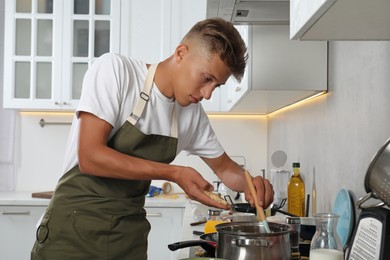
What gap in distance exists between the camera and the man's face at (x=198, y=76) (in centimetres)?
133

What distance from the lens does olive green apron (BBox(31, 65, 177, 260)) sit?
1.47 meters

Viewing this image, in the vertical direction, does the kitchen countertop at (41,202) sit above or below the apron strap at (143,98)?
below

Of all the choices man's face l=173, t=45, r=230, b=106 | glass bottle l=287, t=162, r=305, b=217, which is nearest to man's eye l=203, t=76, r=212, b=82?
man's face l=173, t=45, r=230, b=106

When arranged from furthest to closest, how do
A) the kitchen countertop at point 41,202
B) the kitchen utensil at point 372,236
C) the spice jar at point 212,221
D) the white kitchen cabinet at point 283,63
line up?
the kitchen countertop at point 41,202
the white kitchen cabinet at point 283,63
the spice jar at point 212,221
the kitchen utensil at point 372,236

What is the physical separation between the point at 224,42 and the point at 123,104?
36 cm

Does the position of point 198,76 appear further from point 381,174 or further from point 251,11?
point 381,174

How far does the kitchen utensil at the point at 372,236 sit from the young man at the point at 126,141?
0.34 meters

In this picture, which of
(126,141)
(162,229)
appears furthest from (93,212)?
(162,229)

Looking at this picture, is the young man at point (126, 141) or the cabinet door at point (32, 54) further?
the cabinet door at point (32, 54)

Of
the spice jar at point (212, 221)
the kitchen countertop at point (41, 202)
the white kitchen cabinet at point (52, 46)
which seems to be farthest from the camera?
the white kitchen cabinet at point (52, 46)

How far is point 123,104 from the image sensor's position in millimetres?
1464

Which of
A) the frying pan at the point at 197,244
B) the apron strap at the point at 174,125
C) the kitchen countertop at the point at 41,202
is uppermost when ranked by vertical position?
the apron strap at the point at 174,125

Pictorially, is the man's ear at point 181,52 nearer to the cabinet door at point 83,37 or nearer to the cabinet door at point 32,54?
the cabinet door at point 83,37

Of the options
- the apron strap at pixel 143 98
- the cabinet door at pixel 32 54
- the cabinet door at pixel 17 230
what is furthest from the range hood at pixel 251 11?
the cabinet door at pixel 17 230
